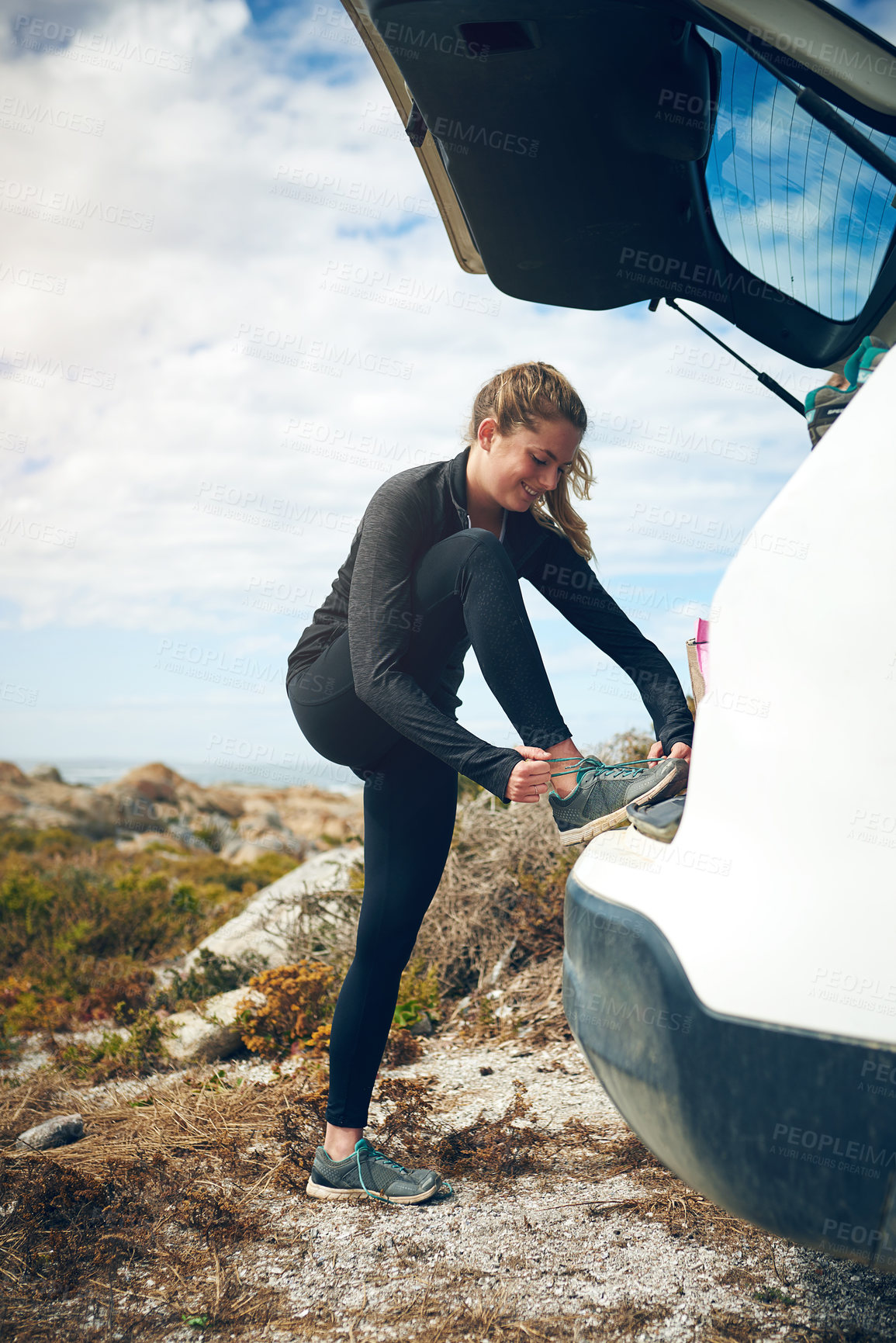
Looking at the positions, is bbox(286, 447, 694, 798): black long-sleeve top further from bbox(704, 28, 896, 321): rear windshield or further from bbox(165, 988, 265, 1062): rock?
bbox(165, 988, 265, 1062): rock

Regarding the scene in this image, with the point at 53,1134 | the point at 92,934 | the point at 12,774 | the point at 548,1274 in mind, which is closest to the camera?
the point at 548,1274

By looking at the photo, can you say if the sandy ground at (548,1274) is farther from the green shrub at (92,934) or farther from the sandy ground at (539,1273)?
the green shrub at (92,934)

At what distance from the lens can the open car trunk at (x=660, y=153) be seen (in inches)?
66.7

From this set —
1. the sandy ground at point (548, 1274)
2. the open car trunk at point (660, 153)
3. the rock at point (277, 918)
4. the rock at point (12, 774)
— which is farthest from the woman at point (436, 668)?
the rock at point (12, 774)

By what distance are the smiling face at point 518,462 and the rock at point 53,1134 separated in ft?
8.28

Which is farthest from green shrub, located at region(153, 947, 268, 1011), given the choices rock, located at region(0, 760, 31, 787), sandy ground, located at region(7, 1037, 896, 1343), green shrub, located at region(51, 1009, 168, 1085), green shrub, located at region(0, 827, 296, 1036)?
rock, located at region(0, 760, 31, 787)

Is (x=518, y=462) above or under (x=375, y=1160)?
above

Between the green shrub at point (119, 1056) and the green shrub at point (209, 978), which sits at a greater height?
the green shrub at point (119, 1056)

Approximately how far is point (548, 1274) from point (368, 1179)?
592 mm

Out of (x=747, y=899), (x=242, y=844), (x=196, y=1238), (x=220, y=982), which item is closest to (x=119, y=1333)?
(x=196, y=1238)

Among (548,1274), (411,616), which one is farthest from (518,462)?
(548,1274)

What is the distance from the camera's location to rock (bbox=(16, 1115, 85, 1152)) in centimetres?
303

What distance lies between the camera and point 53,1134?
3074 mm

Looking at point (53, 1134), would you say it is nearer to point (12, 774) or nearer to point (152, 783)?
point (152, 783)
